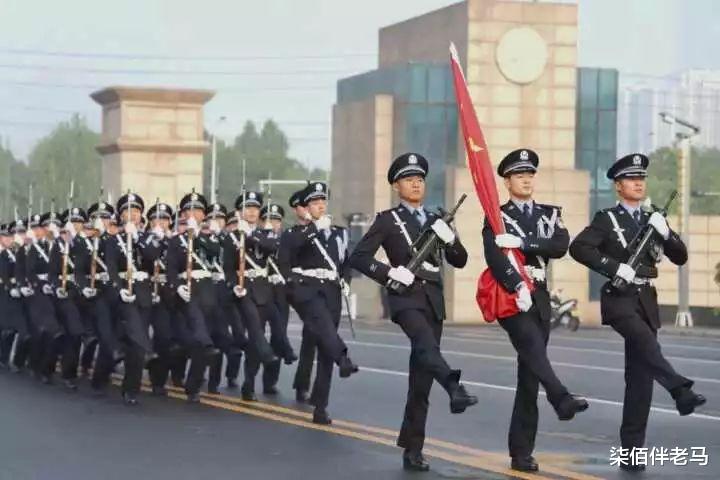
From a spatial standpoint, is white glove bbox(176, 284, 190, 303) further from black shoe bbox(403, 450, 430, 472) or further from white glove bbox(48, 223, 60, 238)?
black shoe bbox(403, 450, 430, 472)

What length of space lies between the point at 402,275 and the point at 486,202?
777mm

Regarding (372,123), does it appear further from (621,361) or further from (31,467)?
(31,467)

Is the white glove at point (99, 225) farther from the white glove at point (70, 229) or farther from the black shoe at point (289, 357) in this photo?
the black shoe at point (289, 357)

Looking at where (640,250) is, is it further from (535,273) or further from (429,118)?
(429,118)

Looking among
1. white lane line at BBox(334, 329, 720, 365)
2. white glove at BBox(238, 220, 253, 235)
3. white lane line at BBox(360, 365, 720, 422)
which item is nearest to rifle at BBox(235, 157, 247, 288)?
A: white glove at BBox(238, 220, 253, 235)

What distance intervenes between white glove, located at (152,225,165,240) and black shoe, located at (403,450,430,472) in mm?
7018

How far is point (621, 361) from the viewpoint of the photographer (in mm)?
25797

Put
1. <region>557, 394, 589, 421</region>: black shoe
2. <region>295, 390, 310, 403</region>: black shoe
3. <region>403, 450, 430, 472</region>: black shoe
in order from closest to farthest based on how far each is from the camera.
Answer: <region>557, 394, 589, 421</region>: black shoe → <region>403, 450, 430, 472</region>: black shoe → <region>295, 390, 310, 403</region>: black shoe

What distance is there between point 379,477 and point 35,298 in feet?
36.1

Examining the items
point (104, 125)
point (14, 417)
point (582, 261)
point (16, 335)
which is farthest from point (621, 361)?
point (104, 125)

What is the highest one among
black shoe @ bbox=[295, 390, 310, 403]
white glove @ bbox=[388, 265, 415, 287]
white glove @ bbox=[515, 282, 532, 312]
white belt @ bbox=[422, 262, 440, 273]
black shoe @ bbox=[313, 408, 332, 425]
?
white belt @ bbox=[422, 262, 440, 273]

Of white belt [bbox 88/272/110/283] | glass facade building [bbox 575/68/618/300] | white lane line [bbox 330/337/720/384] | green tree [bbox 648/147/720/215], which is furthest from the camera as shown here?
green tree [bbox 648/147/720/215]

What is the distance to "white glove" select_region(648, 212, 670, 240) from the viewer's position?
12312 millimetres

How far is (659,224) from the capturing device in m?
12.3
